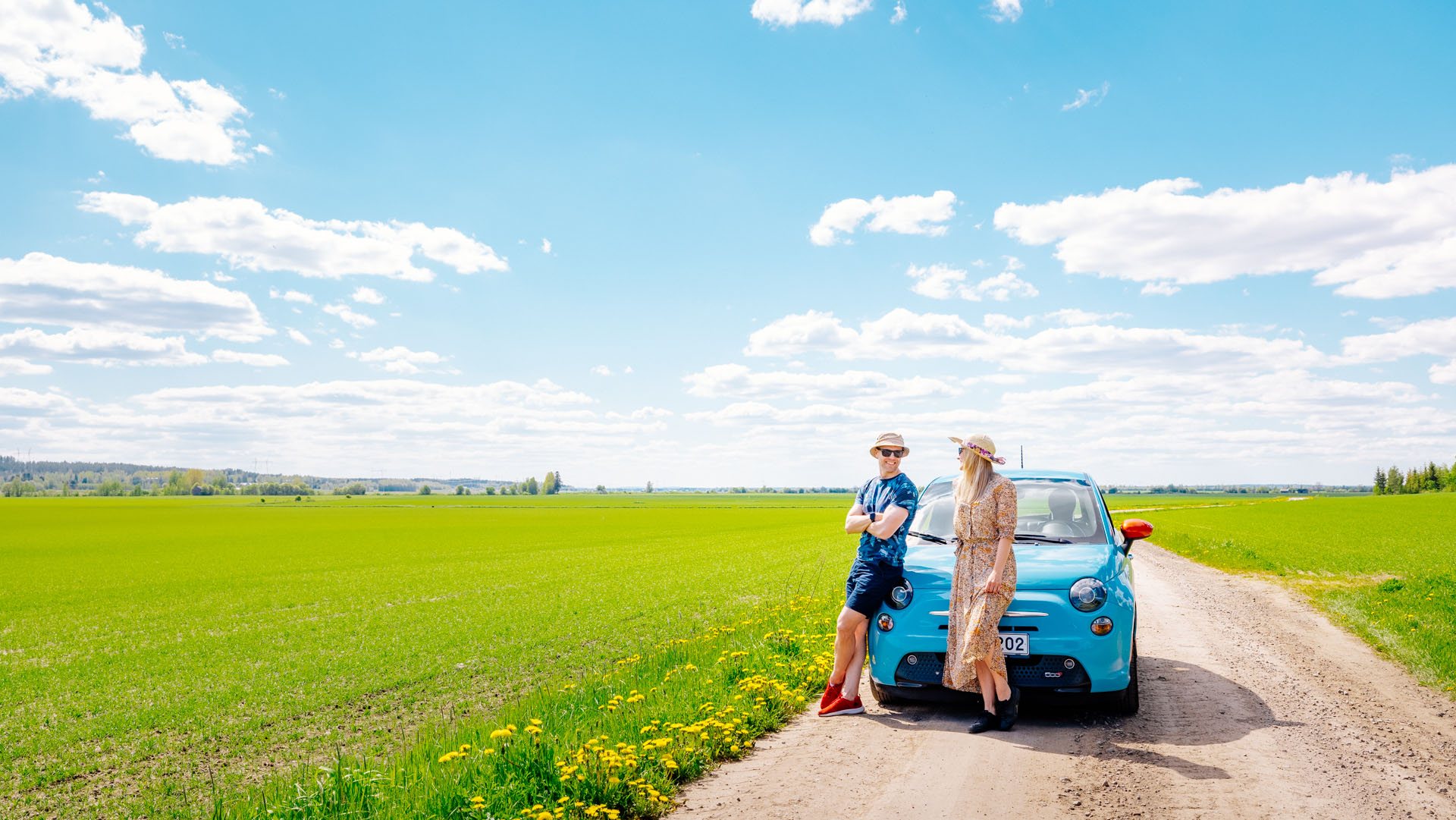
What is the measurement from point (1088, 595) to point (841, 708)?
2129 mm

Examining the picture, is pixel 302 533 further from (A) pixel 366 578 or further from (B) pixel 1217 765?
(B) pixel 1217 765

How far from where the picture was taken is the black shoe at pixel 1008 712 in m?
6.20

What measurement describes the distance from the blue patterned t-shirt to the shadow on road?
129 centimetres

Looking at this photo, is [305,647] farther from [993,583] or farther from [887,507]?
[993,583]

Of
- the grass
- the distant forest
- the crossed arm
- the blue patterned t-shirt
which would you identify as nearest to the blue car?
the blue patterned t-shirt

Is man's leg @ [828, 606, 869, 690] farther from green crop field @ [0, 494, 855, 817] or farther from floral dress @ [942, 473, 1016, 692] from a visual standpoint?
green crop field @ [0, 494, 855, 817]

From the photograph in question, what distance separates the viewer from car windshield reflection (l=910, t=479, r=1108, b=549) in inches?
294

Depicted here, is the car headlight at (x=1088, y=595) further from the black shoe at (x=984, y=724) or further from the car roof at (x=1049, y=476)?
the car roof at (x=1049, y=476)

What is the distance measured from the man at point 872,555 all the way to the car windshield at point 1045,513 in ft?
3.60

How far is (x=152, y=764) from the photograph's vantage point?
8.38 m

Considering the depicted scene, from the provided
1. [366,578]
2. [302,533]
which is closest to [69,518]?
[302,533]

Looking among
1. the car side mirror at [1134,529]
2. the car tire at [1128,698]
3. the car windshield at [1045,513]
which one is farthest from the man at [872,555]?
the car side mirror at [1134,529]

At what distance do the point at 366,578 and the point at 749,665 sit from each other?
23.1 metres

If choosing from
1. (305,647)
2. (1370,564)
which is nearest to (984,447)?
(305,647)
